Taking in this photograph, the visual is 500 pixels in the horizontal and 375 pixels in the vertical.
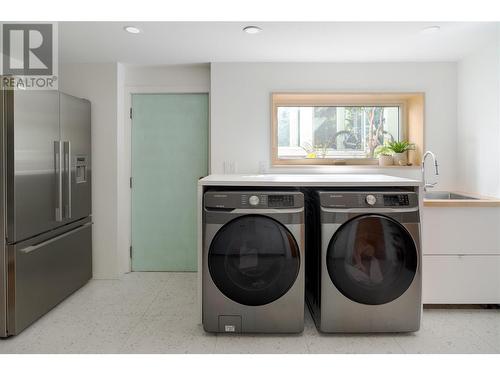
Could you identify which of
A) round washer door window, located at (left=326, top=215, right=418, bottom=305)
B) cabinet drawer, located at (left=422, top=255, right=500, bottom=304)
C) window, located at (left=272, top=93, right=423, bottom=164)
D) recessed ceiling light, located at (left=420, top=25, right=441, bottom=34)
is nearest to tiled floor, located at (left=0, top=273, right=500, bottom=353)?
cabinet drawer, located at (left=422, top=255, right=500, bottom=304)

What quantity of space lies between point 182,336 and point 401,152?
247 centimetres

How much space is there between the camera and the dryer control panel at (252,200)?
2256 millimetres

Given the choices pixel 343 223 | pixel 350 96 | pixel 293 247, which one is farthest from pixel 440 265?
pixel 350 96

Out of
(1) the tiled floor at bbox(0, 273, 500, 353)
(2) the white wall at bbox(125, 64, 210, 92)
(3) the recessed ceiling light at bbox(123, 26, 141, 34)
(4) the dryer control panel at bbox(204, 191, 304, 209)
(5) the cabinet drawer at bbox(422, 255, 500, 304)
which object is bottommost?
(1) the tiled floor at bbox(0, 273, 500, 353)

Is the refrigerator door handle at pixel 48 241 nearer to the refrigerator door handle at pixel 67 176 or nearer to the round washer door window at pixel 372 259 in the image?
the refrigerator door handle at pixel 67 176

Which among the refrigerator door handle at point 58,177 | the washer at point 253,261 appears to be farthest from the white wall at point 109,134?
the washer at point 253,261

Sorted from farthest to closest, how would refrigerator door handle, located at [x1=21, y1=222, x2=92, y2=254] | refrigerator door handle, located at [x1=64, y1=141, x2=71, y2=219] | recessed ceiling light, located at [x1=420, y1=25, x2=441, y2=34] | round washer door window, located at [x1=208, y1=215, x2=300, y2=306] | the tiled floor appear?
refrigerator door handle, located at [x1=64, y1=141, x2=71, y2=219], recessed ceiling light, located at [x1=420, y1=25, x2=441, y2=34], refrigerator door handle, located at [x1=21, y1=222, x2=92, y2=254], round washer door window, located at [x1=208, y1=215, x2=300, y2=306], the tiled floor

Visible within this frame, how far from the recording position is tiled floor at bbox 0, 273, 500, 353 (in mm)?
2154

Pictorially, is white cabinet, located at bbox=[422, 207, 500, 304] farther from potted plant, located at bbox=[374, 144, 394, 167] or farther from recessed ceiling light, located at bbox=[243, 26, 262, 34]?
recessed ceiling light, located at bbox=[243, 26, 262, 34]

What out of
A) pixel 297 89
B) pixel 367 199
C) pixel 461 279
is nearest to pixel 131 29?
pixel 297 89

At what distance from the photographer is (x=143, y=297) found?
302 centimetres

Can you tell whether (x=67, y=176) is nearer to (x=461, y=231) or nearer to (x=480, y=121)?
(x=461, y=231)

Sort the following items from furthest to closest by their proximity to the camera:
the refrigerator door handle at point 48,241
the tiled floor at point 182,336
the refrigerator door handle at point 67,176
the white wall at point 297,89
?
the white wall at point 297,89, the refrigerator door handle at point 67,176, the refrigerator door handle at point 48,241, the tiled floor at point 182,336

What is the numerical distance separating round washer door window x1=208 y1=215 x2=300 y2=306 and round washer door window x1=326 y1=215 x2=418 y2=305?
0.27m
